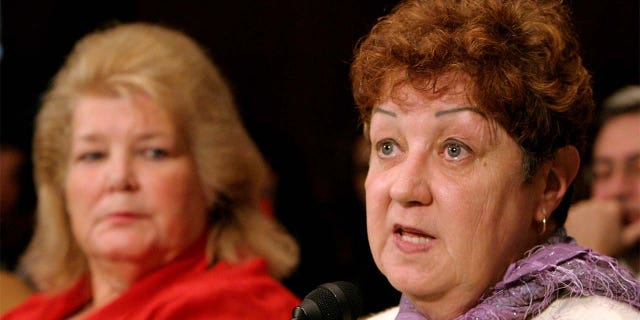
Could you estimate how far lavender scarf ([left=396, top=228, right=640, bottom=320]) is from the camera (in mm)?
1666

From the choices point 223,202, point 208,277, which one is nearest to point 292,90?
point 223,202

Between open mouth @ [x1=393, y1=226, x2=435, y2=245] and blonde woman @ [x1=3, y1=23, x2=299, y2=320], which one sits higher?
open mouth @ [x1=393, y1=226, x2=435, y2=245]

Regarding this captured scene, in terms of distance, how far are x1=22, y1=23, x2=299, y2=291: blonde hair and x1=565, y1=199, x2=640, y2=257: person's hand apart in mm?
822

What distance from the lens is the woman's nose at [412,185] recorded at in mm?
1688

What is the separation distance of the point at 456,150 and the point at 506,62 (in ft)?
0.56

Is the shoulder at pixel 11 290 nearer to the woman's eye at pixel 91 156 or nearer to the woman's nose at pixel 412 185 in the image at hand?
the woman's eye at pixel 91 156

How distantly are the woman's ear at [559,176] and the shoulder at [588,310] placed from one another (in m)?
0.18

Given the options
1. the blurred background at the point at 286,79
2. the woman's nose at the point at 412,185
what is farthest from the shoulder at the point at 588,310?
the blurred background at the point at 286,79

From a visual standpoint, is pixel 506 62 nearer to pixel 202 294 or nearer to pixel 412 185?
pixel 412 185

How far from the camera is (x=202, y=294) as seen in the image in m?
2.48

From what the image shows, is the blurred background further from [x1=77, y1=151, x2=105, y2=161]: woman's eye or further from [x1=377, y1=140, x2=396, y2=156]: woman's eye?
[x1=377, y1=140, x2=396, y2=156]: woman's eye

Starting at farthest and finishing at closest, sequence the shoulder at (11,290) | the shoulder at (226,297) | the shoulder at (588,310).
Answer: the shoulder at (11,290), the shoulder at (226,297), the shoulder at (588,310)

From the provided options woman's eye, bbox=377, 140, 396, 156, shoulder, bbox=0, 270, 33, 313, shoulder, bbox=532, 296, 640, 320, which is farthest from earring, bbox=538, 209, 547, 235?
shoulder, bbox=0, 270, 33, 313

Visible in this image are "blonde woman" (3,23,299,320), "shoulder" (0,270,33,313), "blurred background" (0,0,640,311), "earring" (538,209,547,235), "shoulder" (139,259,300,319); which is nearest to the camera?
"earring" (538,209,547,235)
